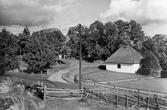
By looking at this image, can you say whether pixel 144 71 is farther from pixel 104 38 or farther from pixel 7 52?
pixel 7 52

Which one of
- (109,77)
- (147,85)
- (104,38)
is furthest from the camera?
(104,38)

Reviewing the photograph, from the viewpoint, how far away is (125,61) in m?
50.2

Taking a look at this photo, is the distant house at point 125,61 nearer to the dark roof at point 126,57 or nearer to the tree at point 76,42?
the dark roof at point 126,57

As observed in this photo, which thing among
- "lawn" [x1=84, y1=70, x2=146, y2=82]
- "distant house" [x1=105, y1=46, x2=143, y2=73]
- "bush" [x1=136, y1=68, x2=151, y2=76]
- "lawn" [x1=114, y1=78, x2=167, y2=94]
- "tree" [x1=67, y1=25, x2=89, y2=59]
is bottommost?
"lawn" [x1=114, y1=78, x2=167, y2=94]

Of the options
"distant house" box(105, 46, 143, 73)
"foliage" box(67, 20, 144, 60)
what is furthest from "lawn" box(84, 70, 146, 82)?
"foliage" box(67, 20, 144, 60)

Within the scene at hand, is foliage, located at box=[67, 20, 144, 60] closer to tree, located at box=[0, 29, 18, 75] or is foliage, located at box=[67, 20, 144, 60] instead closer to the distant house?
the distant house

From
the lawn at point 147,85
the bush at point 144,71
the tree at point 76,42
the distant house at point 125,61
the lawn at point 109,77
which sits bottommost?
the lawn at point 147,85

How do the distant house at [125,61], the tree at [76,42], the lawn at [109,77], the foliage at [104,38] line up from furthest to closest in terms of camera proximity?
1. the tree at [76,42]
2. the foliage at [104,38]
3. the distant house at [125,61]
4. the lawn at [109,77]

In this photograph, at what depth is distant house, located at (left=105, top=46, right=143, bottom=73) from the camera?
48.9 meters

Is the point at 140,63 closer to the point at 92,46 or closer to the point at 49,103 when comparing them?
the point at 92,46

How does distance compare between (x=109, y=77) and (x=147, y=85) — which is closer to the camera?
(x=147, y=85)

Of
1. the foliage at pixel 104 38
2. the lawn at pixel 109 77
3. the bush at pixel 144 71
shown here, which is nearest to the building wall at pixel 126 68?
the bush at pixel 144 71

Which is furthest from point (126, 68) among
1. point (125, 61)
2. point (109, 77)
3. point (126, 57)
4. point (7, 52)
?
point (7, 52)

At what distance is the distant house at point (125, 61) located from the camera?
1925 inches
